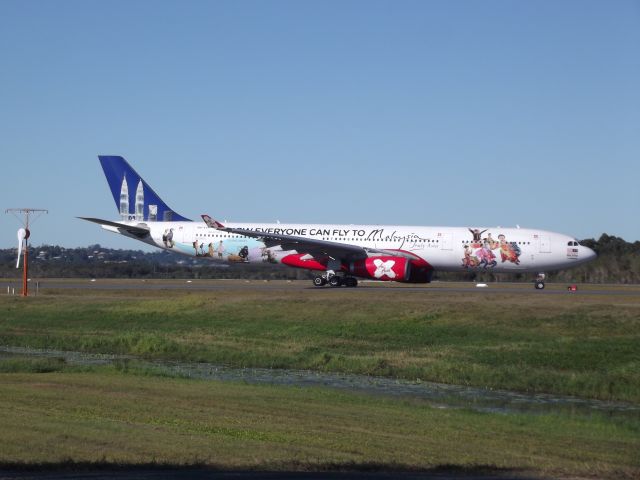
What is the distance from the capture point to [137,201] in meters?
58.8

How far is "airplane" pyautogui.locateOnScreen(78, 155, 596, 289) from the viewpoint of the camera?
161ft

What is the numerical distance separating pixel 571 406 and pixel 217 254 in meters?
33.3

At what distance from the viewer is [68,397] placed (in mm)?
19875

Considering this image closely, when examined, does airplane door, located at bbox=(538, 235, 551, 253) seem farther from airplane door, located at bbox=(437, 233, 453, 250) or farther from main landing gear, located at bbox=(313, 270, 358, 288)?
main landing gear, located at bbox=(313, 270, 358, 288)

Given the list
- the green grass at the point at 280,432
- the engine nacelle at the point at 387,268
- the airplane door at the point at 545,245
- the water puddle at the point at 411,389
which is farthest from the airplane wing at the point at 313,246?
the green grass at the point at 280,432

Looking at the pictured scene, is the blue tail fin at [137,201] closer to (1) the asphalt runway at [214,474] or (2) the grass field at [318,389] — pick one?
(2) the grass field at [318,389]

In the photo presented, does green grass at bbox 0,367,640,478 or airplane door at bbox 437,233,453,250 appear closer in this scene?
green grass at bbox 0,367,640,478

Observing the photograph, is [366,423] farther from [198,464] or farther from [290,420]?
[198,464]

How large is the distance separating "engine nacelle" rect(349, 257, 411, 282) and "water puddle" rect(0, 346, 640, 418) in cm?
1828

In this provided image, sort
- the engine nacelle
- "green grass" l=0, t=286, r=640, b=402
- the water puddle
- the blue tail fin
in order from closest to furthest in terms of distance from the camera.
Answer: the water puddle, "green grass" l=0, t=286, r=640, b=402, the engine nacelle, the blue tail fin

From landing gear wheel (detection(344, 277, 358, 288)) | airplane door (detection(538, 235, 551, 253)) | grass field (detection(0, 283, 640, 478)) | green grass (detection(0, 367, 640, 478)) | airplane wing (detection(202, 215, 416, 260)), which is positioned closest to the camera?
green grass (detection(0, 367, 640, 478))

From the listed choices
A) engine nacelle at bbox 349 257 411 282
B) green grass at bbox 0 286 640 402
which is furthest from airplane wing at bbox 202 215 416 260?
green grass at bbox 0 286 640 402

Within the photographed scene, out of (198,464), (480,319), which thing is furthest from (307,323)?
(198,464)

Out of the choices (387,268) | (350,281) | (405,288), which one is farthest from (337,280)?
(387,268)
